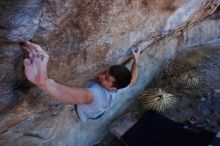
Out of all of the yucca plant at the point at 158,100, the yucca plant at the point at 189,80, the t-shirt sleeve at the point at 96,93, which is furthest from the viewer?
the yucca plant at the point at 189,80

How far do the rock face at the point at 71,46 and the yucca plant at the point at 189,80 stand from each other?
52 centimetres

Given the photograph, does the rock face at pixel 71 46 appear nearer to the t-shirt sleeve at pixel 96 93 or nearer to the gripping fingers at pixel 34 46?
the gripping fingers at pixel 34 46

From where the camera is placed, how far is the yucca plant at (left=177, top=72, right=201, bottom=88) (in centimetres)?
675

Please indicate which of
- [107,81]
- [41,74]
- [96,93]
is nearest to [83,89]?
[96,93]

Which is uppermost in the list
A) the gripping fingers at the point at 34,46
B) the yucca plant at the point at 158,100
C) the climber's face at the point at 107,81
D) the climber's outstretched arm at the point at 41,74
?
the gripping fingers at the point at 34,46

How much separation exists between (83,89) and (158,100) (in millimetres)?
2558

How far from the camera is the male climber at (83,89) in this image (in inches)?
134

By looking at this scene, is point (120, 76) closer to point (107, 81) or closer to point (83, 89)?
point (107, 81)

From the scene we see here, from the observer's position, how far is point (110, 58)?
196 inches

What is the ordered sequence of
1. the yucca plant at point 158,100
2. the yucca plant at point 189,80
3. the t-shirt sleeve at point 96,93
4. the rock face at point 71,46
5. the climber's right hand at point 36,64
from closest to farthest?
the climber's right hand at point 36,64 → the rock face at point 71,46 → the t-shirt sleeve at point 96,93 → the yucca plant at point 158,100 → the yucca plant at point 189,80

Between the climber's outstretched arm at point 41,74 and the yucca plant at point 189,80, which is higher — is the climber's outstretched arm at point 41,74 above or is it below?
above

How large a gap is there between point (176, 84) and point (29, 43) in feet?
12.4

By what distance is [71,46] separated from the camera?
13.8 feet

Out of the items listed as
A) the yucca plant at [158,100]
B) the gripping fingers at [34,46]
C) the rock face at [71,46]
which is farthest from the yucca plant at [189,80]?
the gripping fingers at [34,46]
